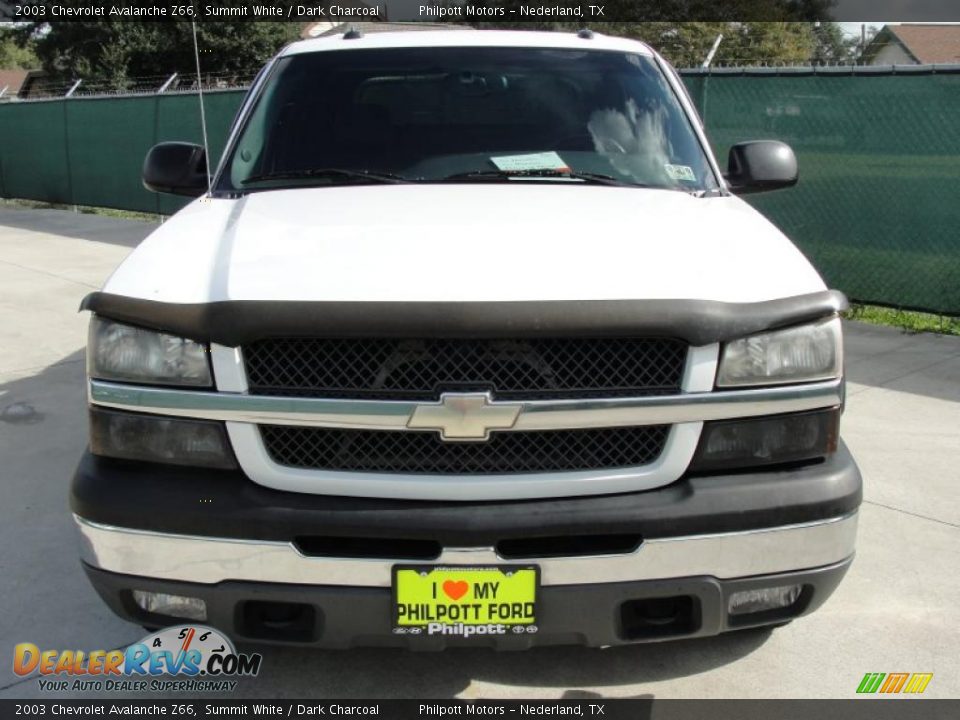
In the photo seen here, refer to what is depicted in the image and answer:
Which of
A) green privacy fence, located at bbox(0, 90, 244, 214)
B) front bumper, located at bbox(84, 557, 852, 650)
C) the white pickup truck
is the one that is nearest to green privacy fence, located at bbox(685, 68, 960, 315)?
the white pickup truck

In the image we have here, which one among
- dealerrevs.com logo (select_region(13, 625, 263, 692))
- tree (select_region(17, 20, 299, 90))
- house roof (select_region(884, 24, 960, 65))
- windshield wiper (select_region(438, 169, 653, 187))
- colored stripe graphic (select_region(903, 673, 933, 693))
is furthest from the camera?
house roof (select_region(884, 24, 960, 65))

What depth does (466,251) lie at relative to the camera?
2.69 meters

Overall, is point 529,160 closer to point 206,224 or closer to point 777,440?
point 206,224

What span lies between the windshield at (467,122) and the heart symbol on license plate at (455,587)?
1.59 m

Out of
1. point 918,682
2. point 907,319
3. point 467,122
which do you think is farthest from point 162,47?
point 918,682

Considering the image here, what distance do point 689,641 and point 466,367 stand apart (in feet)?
4.47

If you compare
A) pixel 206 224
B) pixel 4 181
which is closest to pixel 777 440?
pixel 206 224

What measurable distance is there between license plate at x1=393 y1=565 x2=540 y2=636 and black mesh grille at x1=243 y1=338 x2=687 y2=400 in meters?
0.43

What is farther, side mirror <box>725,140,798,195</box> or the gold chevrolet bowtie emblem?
side mirror <box>725,140,798,195</box>

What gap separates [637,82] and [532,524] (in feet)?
7.63

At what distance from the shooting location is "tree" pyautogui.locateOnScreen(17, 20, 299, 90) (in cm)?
3784

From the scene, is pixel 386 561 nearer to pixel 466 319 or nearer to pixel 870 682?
pixel 466 319

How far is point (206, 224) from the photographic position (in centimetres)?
318

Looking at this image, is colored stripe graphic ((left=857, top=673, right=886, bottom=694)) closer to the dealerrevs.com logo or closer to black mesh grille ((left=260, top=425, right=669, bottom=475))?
black mesh grille ((left=260, top=425, right=669, bottom=475))
